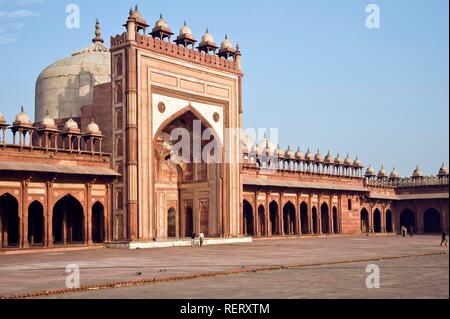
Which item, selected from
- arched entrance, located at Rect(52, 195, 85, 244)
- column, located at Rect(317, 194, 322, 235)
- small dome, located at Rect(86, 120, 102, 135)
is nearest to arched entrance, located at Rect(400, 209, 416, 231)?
column, located at Rect(317, 194, 322, 235)

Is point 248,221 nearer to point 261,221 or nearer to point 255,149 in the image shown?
point 261,221

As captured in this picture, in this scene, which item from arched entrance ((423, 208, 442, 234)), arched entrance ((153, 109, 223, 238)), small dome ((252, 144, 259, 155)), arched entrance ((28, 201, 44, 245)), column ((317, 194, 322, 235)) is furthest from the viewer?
arched entrance ((423, 208, 442, 234))

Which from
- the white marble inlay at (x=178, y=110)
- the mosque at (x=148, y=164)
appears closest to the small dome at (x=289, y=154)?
the mosque at (x=148, y=164)

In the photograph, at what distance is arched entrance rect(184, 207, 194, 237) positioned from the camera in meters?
42.4

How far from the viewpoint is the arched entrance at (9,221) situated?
32.7 m

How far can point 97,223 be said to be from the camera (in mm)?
36688

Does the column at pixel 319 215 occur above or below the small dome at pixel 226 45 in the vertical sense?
below

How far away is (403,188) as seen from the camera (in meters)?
62.9

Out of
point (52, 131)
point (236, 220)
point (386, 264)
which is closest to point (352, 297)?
point (386, 264)

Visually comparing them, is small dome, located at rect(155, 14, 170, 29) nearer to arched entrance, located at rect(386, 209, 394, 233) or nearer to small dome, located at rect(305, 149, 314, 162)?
small dome, located at rect(305, 149, 314, 162)

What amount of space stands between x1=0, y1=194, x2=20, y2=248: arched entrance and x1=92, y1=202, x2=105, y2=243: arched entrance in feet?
14.1

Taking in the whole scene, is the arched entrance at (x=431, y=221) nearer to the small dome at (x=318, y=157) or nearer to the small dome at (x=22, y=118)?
the small dome at (x=318, y=157)

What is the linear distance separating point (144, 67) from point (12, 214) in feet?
36.4

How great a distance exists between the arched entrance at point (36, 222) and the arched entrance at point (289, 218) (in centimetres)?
2178
